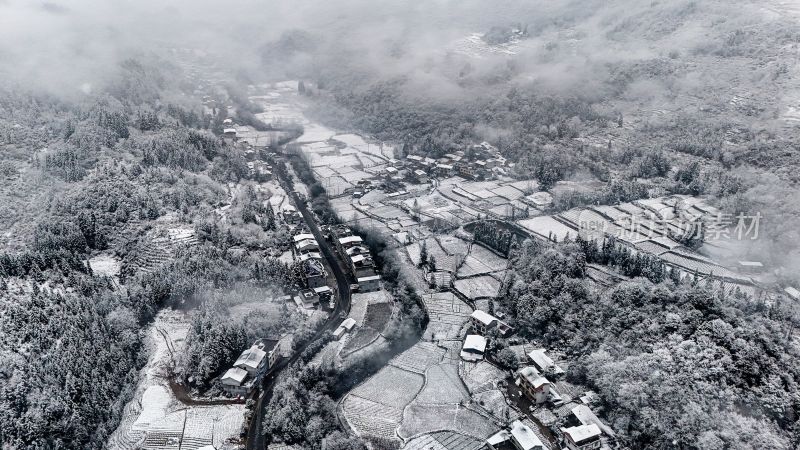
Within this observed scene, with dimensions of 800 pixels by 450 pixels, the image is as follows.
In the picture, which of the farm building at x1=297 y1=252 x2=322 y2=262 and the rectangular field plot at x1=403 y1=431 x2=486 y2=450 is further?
the farm building at x1=297 y1=252 x2=322 y2=262

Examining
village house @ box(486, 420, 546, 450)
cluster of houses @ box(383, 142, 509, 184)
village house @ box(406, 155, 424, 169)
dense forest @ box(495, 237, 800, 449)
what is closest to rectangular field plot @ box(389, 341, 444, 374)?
dense forest @ box(495, 237, 800, 449)

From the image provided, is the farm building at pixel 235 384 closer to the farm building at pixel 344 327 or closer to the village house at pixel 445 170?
the farm building at pixel 344 327

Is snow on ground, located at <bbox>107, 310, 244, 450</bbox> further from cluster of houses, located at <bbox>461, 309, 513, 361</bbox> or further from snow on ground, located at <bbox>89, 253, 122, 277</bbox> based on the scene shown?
cluster of houses, located at <bbox>461, 309, 513, 361</bbox>

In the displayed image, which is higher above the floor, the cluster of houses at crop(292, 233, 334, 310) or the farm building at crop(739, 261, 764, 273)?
the farm building at crop(739, 261, 764, 273)

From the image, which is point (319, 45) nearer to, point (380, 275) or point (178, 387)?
point (380, 275)
